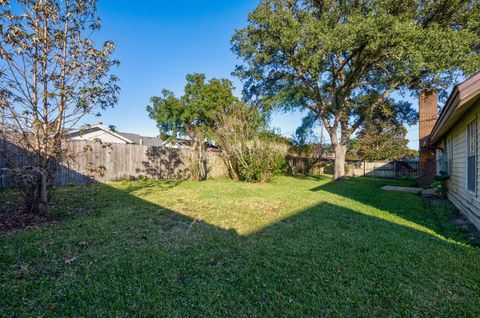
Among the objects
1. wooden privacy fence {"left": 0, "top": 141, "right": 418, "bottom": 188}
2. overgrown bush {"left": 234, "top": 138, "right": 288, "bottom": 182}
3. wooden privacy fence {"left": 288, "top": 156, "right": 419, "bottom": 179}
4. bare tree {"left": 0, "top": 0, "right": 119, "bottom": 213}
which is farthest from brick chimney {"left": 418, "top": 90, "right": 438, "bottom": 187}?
bare tree {"left": 0, "top": 0, "right": 119, "bottom": 213}

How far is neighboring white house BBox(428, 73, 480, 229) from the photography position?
3326 mm

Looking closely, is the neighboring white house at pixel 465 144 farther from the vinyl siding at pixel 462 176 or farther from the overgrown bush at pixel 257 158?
the overgrown bush at pixel 257 158

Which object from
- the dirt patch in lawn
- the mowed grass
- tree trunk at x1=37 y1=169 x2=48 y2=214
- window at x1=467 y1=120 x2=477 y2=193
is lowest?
the mowed grass

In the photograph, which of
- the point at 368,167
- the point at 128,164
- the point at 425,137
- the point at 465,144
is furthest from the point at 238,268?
the point at 368,167

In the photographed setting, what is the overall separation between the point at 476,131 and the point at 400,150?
42.0 feet

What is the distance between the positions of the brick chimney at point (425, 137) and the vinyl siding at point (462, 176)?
3747 mm

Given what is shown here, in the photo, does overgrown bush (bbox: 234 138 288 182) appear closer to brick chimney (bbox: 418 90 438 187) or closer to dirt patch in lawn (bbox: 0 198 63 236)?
brick chimney (bbox: 418 90 438 187)

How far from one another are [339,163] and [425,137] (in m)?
4.20

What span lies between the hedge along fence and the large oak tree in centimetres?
558

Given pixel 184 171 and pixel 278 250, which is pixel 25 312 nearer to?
pixel 278 250

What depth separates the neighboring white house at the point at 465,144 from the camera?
10.9 ft

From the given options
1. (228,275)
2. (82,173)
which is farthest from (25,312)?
(82,173)

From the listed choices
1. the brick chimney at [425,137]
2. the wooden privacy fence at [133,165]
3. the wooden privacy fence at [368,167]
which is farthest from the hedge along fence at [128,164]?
the brick chimney at [425,137]

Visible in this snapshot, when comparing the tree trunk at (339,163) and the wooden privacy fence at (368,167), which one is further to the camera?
the wooden privacy fence at (368,167)
